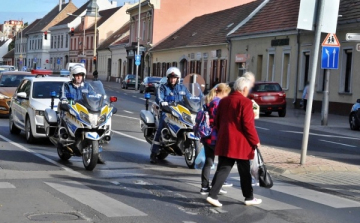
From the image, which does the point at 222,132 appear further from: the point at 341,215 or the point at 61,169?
the point at 61,169

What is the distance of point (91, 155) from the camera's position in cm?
1208

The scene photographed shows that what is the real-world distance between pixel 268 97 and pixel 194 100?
21671 mm

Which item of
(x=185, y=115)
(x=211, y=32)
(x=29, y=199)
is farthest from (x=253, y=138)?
(x=211, y=32)

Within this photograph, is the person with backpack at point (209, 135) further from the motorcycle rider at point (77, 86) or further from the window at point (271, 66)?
the window at point (271, 66)

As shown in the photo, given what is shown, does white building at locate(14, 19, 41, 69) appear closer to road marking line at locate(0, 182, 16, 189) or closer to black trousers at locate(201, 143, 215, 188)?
road marking line at locate(0, 182, 16, 189)

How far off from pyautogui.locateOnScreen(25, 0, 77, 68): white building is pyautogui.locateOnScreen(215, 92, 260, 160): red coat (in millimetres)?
108037

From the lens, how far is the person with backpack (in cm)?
1002

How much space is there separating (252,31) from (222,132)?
130 feet

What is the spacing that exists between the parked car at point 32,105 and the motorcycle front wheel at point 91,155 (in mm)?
4238

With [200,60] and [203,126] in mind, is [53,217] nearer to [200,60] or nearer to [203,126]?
[203,126]

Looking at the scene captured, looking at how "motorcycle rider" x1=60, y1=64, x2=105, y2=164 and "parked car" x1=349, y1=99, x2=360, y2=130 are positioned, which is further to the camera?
"parked car" x1=349, y1=99, x2=360, y2=130

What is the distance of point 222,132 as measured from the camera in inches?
358

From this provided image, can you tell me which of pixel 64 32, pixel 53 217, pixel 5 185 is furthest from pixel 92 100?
pixel 64 32

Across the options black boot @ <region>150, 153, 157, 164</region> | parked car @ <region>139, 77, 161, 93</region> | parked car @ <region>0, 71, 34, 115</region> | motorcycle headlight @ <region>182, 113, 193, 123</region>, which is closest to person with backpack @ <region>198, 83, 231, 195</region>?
motorcycle headlight @ <region>182, 113, 193, 123</region>
